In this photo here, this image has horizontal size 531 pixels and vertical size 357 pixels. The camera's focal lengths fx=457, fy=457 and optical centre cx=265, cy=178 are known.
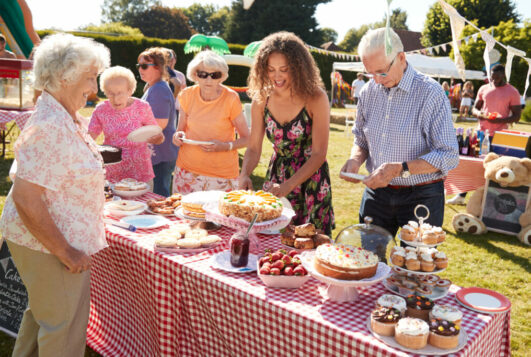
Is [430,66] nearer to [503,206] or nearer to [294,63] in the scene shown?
[503,206]

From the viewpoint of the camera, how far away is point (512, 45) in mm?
23375

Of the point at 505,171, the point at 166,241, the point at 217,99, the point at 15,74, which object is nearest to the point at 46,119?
the point at 166,241

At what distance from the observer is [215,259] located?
2.18m

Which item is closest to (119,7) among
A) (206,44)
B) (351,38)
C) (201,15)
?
(201,15)

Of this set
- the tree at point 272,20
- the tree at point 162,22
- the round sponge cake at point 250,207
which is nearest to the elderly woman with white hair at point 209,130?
the round sponge cake at point 250,207

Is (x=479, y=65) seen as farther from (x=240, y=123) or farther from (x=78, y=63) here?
(x=78, y=63)

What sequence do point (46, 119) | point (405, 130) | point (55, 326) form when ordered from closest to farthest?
1. point (46, 119)
2. point (55, 326)
3. point (405, 130)

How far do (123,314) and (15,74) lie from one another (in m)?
3.24

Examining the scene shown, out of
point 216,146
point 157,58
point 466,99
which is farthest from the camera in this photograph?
point 466,99

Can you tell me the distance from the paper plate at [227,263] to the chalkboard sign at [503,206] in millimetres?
4236

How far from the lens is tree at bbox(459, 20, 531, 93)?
23386mm

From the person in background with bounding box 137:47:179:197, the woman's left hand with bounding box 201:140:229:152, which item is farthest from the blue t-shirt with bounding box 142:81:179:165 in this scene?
the woman's left hand with bounding box 201:140:229:152

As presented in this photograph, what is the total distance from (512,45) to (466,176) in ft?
70.7

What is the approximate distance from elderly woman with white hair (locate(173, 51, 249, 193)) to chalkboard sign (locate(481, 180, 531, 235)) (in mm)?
3462
